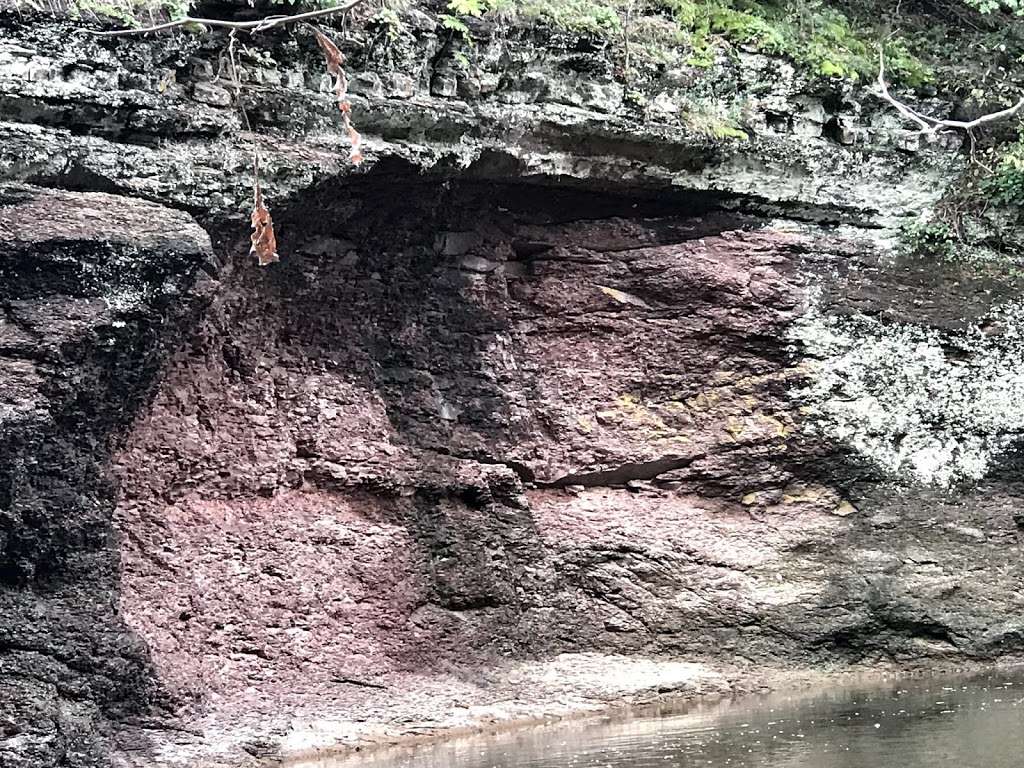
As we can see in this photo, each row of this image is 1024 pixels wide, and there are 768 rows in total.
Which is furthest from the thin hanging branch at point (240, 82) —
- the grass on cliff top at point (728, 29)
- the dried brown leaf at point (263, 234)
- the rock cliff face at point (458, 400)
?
the grass on cliff top at point (728, 29)

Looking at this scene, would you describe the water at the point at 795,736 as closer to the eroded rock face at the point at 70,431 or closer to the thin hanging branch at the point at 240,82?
the eroded rock face at the point at 70,431

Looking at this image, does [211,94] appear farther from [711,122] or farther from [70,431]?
[711,122]

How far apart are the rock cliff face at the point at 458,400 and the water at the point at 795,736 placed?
0.61 metres

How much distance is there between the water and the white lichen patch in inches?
73.8

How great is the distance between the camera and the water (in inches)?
196

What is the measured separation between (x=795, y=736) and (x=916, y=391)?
13.0 feet

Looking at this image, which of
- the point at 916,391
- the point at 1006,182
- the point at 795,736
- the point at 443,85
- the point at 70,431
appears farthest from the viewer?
the point at 1006,182

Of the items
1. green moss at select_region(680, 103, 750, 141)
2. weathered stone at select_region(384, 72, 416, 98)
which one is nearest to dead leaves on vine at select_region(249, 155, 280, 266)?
weathered stone at select_region(384, 72, 416, 98)

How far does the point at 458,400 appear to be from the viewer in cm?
827

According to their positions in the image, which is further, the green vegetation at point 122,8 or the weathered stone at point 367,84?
the weathered stone at point 367,84

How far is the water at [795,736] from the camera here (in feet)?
16.3

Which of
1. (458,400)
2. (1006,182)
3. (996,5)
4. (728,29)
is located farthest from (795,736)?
(996,5)

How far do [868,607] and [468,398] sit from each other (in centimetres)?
355

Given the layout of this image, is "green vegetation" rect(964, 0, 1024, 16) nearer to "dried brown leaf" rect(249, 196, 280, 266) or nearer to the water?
the water
